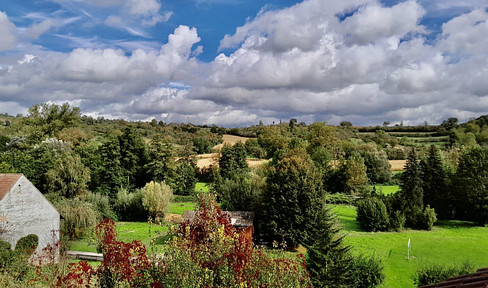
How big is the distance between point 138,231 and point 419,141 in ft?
293

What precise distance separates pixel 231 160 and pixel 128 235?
1029 inches

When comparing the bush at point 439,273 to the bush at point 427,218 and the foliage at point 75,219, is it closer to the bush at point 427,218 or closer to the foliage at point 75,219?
the bush at point 427,218

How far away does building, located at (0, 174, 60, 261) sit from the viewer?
20.9m

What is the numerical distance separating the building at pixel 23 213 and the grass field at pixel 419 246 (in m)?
21.4

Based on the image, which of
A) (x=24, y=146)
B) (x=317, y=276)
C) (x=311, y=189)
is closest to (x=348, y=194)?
(x=311, y=189)

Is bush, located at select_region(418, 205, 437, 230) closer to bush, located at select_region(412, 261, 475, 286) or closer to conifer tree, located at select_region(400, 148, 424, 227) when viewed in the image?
conifer tree, located at select_region(400, 148, 424, 227)

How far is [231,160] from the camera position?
178ft

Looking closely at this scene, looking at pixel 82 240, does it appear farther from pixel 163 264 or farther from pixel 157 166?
pixel 163 264

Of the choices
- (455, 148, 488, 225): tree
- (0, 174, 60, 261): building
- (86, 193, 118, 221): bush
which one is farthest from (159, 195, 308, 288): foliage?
(455, 148, 488, 225): tree

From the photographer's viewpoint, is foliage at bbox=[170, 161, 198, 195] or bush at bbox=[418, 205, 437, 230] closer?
bush at bbox=[418, 205, 437, 230]

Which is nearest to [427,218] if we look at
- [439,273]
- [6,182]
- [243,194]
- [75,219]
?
[243,194]

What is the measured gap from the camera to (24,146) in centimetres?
4812

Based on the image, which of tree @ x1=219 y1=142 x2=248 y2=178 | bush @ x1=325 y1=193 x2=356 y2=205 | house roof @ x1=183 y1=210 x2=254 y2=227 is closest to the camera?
house roof @ x1=183 y1=210 x2=254 y2=227

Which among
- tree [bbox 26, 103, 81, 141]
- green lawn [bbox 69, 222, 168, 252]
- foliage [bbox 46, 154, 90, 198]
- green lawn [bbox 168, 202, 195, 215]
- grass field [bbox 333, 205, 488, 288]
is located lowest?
grass field [bbox 333, 205, 488, 288]
